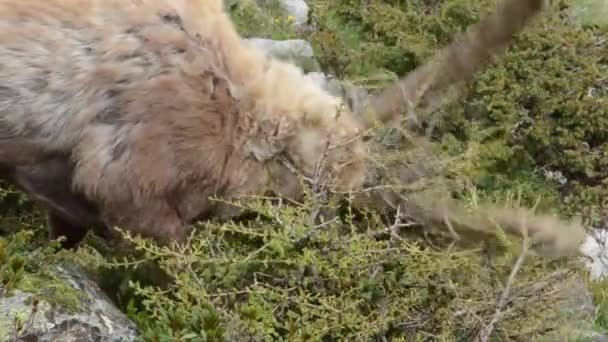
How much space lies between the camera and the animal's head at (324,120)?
4.84m

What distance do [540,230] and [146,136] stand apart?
1.56 m

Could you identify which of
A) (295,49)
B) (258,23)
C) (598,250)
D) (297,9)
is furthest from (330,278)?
(297,9)

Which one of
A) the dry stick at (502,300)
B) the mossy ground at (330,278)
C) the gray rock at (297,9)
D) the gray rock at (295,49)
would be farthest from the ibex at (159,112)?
the gray rock at (297,9)

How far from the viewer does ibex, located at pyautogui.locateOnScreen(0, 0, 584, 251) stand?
4605 millimetres

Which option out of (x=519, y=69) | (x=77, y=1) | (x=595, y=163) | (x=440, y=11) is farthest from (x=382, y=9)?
(x=77, y=1)

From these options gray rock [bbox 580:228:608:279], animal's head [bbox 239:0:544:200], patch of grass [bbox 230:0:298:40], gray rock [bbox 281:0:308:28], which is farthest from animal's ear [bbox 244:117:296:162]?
gray rock [bbox 281:0:308:28]

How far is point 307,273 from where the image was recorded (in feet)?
15.3

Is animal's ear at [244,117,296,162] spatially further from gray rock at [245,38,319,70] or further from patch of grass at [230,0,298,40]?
patch of grass at [230,0,298,40]

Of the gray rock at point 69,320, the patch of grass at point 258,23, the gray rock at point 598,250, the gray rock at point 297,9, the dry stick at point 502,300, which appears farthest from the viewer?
the gray rock at point 297,9

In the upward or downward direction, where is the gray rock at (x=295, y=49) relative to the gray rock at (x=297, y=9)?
upward

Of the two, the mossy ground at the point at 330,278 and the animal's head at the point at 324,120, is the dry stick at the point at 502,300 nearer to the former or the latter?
the mossy ground at the point at 330,278

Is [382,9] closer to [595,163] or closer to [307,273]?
[595,163]

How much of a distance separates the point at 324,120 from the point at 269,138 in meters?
0.24

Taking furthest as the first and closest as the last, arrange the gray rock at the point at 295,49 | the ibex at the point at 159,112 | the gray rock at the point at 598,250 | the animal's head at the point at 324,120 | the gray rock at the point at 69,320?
the gray rock at the point at 295,49
the gray rock at the point at 598,250
the animal's head at the point at 324,120
the ibex at the point at 159,112
the gray rock at the point at 69,320
